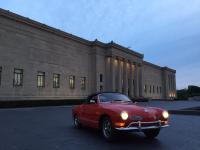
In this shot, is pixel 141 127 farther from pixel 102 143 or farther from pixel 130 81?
pixel 130 81

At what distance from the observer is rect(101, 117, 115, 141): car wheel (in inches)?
345

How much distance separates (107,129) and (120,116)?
3.22 feet

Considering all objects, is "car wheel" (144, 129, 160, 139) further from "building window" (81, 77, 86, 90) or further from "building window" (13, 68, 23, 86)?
"building window" (81, 77, 86, 90)

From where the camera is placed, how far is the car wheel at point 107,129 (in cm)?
877

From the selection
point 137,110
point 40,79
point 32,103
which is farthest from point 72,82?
point 137,110

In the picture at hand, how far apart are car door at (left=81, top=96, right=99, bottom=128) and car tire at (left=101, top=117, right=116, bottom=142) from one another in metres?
0.51

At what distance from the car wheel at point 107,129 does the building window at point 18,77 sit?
30.6 m

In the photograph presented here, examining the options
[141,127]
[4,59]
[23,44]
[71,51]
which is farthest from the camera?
[71,51]

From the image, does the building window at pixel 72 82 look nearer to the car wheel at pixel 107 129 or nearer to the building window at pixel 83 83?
the building window at pixel 83 83

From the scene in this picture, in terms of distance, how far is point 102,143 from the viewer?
862cm

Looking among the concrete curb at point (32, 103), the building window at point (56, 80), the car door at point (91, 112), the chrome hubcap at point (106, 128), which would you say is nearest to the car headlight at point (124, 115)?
the chrome hubcap at point (106, 128)

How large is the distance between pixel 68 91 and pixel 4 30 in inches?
651

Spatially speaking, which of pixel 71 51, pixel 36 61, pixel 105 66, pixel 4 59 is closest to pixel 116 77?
pixel 105 66

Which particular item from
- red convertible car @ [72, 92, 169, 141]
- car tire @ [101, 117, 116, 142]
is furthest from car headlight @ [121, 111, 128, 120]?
car tire @ [101, 117, 116, 142]
